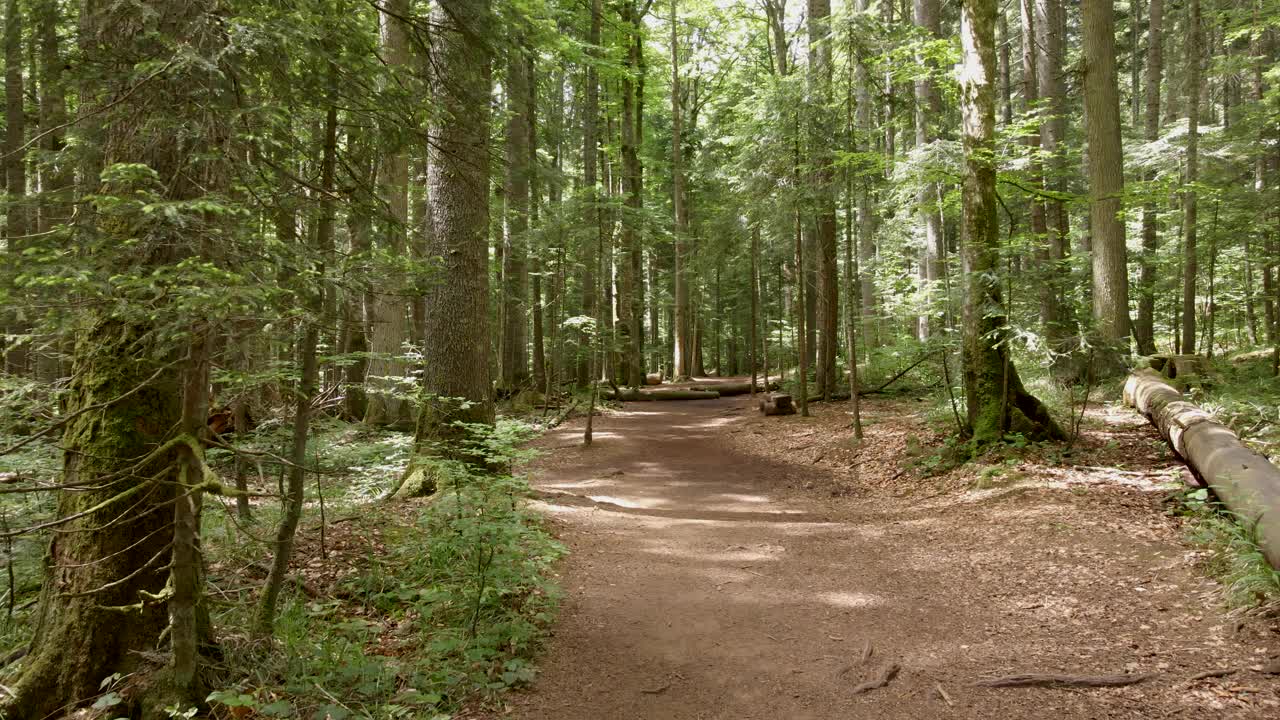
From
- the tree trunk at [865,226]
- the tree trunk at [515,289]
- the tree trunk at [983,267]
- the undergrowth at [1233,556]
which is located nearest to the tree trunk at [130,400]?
the undergrowth at [1233,556]

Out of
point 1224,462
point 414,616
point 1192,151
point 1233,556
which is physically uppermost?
point 1192,151

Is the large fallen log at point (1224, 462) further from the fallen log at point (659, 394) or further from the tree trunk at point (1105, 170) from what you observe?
the fallen log at point (659, 394)

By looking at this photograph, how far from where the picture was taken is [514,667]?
4164 mm

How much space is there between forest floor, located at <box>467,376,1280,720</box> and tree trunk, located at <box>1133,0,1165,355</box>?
779 centimetres

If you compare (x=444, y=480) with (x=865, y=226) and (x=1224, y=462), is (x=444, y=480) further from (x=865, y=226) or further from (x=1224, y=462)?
(x=865, y=226)

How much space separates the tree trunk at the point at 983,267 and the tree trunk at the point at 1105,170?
4.67 m

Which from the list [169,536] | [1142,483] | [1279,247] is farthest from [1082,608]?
[1279,247]

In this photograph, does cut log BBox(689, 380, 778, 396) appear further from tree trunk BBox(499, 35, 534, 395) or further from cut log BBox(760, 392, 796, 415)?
cut log BBox(760, 392, 796, 415)

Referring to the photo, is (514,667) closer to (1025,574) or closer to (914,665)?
(914,665)

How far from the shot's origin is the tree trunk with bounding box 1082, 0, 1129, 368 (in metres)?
12.3

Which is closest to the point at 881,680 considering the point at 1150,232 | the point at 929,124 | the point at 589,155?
the point at 929,124

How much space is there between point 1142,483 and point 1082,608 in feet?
11.2

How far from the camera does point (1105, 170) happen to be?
41.1ft

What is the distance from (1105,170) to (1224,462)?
8.70 metres
